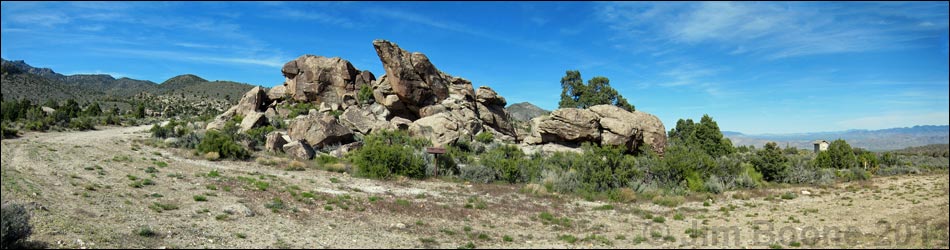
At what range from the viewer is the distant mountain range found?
13544mm

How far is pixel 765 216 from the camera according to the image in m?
13.8

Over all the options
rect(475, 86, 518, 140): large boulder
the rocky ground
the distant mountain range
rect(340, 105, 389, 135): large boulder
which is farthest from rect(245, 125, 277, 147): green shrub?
rect(475, 86, 518, 140): large boulder

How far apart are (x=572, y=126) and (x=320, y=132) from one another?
16616 millimetres

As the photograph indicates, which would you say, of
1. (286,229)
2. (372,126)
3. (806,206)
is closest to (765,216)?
(806,206)

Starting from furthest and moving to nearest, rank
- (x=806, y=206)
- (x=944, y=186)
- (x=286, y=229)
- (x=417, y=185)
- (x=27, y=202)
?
(x=417, y=185) < (x=944, y=186) < (x=806, y=206) < (x=286, y=229) < (x=27, y=202)

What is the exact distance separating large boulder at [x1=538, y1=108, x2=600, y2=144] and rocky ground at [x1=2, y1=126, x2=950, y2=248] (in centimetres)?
1180

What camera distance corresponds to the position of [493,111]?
42562mm

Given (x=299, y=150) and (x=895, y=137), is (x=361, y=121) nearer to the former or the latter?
(x=299, y=150)

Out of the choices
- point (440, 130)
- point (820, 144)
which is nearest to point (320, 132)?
point (440, 130)

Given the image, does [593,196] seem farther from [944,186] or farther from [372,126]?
[372,126]

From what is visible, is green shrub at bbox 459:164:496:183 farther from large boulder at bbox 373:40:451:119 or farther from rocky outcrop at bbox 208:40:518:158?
large boulder at bbox 373:40:451:119

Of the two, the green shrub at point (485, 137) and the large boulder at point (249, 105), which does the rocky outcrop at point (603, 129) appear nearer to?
the green shrub at point (485, 137)

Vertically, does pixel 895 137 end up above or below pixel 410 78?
below

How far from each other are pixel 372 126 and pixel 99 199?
78.7 feet
